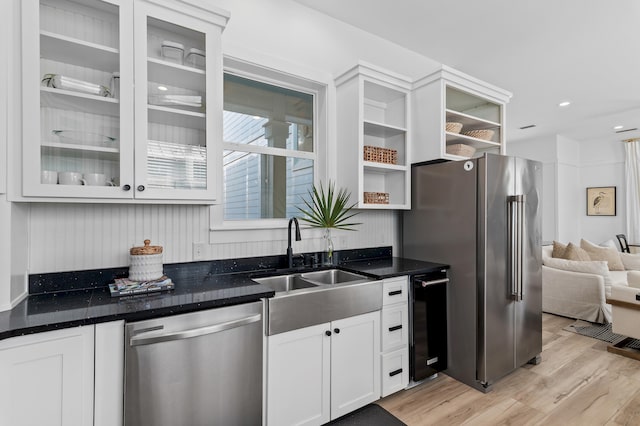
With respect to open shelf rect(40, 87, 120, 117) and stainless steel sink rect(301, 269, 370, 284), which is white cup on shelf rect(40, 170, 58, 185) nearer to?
open shelf rect(40, 87, 120, 117)

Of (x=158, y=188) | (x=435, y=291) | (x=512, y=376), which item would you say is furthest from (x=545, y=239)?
(x=158, y=188)

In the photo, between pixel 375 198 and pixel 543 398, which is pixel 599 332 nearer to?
pixel 543 398

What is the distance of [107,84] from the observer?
1778mm

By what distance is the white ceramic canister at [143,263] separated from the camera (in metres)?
1.81

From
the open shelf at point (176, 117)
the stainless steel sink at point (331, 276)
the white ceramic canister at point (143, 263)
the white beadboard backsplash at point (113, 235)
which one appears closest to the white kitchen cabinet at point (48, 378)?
the white ceramic canister at point (143, 263)

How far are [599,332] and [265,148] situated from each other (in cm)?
400

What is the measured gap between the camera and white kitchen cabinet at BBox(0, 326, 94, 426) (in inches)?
47.6

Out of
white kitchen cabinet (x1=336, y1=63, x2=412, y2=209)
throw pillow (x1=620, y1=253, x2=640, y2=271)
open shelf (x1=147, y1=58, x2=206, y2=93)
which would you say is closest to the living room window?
white kitchen cabinet (x1=336, y1=63, x2=412, y2=209)

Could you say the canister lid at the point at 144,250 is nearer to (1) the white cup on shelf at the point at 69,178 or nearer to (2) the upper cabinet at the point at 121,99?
(2) the upper cabinet at the point at 121,99

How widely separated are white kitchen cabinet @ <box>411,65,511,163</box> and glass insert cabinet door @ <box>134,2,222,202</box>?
1.78 meters

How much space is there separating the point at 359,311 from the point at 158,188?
1418 millimetres

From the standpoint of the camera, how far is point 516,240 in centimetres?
257

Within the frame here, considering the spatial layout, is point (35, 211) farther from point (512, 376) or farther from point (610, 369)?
point (610, 369)

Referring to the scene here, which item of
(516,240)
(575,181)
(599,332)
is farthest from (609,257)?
(516,240)
